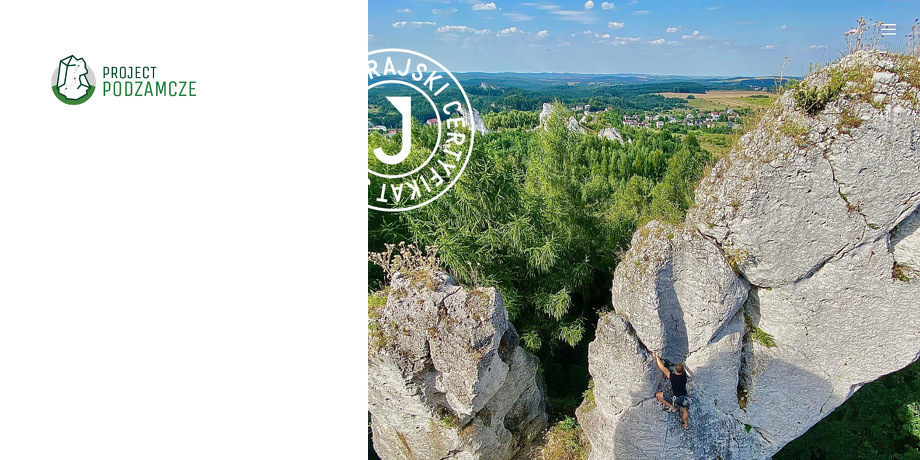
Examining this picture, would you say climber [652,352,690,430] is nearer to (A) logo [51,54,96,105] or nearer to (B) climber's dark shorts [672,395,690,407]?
(B) climber's dark shorts [672,395,690,407]

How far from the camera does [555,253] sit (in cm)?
938

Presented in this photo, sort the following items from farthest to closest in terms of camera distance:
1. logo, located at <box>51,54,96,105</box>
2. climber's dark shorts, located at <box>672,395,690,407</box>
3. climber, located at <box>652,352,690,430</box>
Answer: climber's dark shorts, located at <box>672,395,690,407</box> → climber, located at <box>652,352,690,430</box> → logo, located at <box>51,54,96,105</box>

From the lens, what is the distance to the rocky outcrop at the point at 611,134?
31.3m

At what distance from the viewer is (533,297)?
1009cm

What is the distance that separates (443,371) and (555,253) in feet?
11.0

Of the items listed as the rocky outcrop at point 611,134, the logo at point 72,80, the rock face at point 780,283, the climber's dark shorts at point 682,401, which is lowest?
the climber's dark shorts at point 682,401

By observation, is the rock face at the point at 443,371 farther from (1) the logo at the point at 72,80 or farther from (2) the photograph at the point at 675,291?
(1) the logo at the point at 72,80

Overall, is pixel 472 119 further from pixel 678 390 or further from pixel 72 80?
pixel 72 80

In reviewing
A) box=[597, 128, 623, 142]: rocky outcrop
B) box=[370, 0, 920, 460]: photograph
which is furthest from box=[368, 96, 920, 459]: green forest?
box=[597, 128, 623, 142]: rocky outcrop

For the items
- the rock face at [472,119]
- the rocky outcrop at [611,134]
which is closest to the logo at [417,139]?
the rock face at [472,119]

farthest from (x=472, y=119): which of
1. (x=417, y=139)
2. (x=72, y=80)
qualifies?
(x=72, y=80)

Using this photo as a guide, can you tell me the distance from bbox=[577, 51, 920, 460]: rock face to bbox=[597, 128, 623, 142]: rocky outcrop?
25362 millimetres

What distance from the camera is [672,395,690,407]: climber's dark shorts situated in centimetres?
752

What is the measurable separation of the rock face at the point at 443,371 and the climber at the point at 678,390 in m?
2.56
